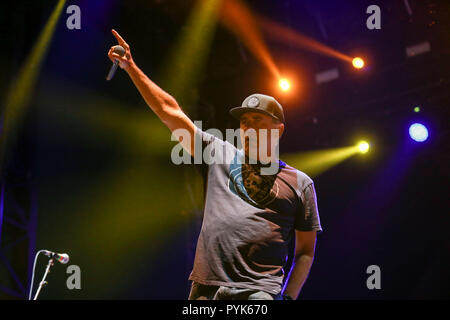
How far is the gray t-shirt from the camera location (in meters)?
1.92

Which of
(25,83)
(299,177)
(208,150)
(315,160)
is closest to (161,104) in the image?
(208,150)

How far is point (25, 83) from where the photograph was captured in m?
5.21

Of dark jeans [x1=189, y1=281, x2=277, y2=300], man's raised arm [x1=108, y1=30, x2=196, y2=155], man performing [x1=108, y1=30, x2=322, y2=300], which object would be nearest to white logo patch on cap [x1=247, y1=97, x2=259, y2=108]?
man performing [x1=108, y1=30, x2=322, y2=300]

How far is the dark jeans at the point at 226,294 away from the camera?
6.04 ft

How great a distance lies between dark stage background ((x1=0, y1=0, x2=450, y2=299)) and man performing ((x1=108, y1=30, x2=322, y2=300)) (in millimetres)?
3782

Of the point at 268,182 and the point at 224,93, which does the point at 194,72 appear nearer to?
the point at 224,93

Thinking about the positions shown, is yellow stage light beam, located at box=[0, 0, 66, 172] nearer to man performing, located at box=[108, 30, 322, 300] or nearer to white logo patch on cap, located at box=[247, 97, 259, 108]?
man performing, located at box=[108, 30, 322, 300]

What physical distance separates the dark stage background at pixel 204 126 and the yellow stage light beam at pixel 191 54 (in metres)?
0.08

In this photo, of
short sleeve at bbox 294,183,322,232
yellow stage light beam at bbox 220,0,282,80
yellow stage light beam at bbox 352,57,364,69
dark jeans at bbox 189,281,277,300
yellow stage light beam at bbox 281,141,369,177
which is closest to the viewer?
dark jeans at bbox 189,281,277,300

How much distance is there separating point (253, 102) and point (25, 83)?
13.2ft

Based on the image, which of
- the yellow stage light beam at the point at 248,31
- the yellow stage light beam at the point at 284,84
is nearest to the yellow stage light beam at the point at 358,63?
the yellow stage light beam at the point at 284,84

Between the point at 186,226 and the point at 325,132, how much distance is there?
2.85 meters

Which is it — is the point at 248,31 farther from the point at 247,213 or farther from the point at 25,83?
the point at 247,213

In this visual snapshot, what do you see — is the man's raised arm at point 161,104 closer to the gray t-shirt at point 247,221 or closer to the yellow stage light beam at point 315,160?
the gray t-shirt at point 247,221
